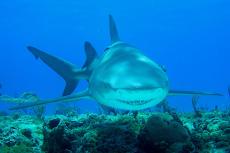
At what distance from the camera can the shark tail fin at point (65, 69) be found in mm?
8977

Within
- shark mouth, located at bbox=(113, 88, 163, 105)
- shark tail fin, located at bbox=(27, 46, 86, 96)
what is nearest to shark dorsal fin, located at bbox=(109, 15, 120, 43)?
shark tail fin, located at bbox=(27, 46, 86, 96)

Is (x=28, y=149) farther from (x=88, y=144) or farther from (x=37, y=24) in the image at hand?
(x=37, y=24)

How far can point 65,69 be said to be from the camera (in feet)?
30.8

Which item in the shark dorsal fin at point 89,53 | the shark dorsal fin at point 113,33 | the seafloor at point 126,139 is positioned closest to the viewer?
the seafloor at point 126,139

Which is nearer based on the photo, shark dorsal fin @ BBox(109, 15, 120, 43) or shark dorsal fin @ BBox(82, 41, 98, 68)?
shark dorsal fin @ BBox(82, 41, 98, 68)

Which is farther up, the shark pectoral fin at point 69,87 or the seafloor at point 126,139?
the shark pectoral fin at point 69,87

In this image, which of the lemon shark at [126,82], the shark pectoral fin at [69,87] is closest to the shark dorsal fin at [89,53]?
the lemon shark at [126,82]

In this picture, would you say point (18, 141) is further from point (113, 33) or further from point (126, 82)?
point (113, 33)

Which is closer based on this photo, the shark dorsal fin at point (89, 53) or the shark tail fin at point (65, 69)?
the shark dorsal fin at point (89, 53)

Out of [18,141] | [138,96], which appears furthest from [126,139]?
[18,141]

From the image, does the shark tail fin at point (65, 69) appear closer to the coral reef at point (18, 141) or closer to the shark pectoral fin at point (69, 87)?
the shark pectoral fin at point (69, 87)

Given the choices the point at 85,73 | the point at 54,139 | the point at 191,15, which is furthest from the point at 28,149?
the point at 191,15

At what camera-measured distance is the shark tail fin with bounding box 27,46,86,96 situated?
898 centimetres

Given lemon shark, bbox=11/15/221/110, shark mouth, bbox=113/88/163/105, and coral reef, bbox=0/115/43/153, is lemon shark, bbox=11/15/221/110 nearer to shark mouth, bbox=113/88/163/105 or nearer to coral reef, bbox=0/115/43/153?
shark mouth, bbox=113/88/163/105
